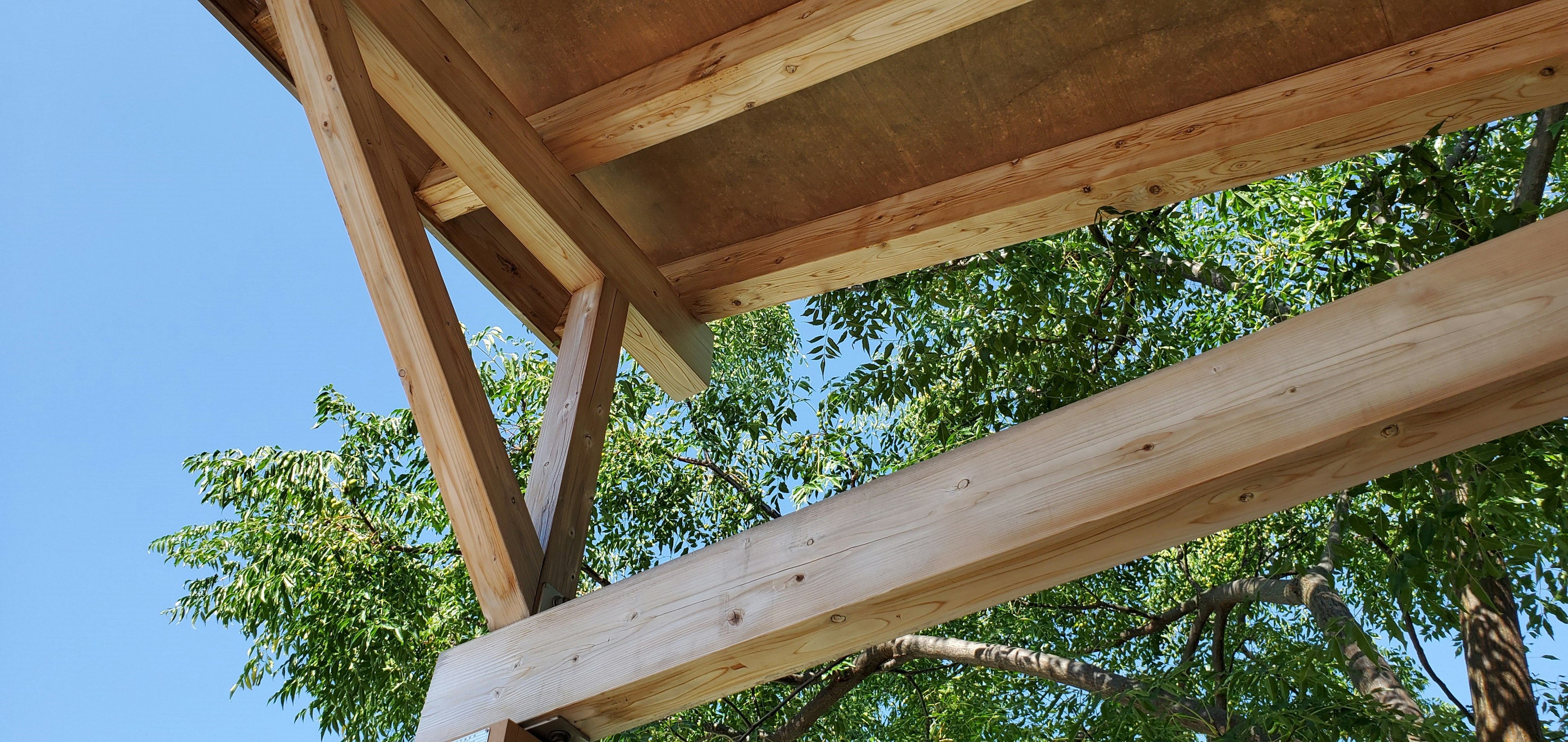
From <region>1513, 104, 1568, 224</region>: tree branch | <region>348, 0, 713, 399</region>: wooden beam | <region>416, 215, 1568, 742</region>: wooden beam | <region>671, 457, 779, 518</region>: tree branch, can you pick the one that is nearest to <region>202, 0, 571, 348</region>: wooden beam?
<region>348, 0, 713, 399</region>: wooden beam

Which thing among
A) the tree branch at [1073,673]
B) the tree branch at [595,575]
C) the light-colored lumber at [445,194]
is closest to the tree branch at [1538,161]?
the tree branch at [1073,673]

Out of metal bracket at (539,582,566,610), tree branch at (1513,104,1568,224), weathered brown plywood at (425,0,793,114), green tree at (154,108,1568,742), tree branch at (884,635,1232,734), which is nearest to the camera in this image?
metal bracket at (539,582,566,610)

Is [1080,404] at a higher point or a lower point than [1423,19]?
lower

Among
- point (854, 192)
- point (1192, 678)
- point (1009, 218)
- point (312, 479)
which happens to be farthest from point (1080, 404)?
point (312, 479)

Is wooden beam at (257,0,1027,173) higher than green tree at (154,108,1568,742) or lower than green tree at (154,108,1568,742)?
lower

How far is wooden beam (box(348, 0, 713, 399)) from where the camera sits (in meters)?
1.82

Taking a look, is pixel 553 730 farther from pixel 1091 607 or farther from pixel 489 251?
pixel 1091 607

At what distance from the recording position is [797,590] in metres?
1.50

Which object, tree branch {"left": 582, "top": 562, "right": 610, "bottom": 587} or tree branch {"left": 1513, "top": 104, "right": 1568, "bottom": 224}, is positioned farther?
tree branch {"left": 582, "top": 562, "right": 610, "bottom": 587}

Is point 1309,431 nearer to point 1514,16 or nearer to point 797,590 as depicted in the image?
point 797,590

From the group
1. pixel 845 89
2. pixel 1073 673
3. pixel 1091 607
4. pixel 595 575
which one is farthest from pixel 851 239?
pixel 1091 607

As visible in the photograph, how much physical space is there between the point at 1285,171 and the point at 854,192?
85 centimetres

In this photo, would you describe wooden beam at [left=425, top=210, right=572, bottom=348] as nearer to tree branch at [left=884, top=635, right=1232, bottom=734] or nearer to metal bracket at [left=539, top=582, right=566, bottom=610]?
metal bracket at [left=539, top=582, right=566, bottom=610]

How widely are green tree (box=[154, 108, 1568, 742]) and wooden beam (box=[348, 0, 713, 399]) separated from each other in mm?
1581
